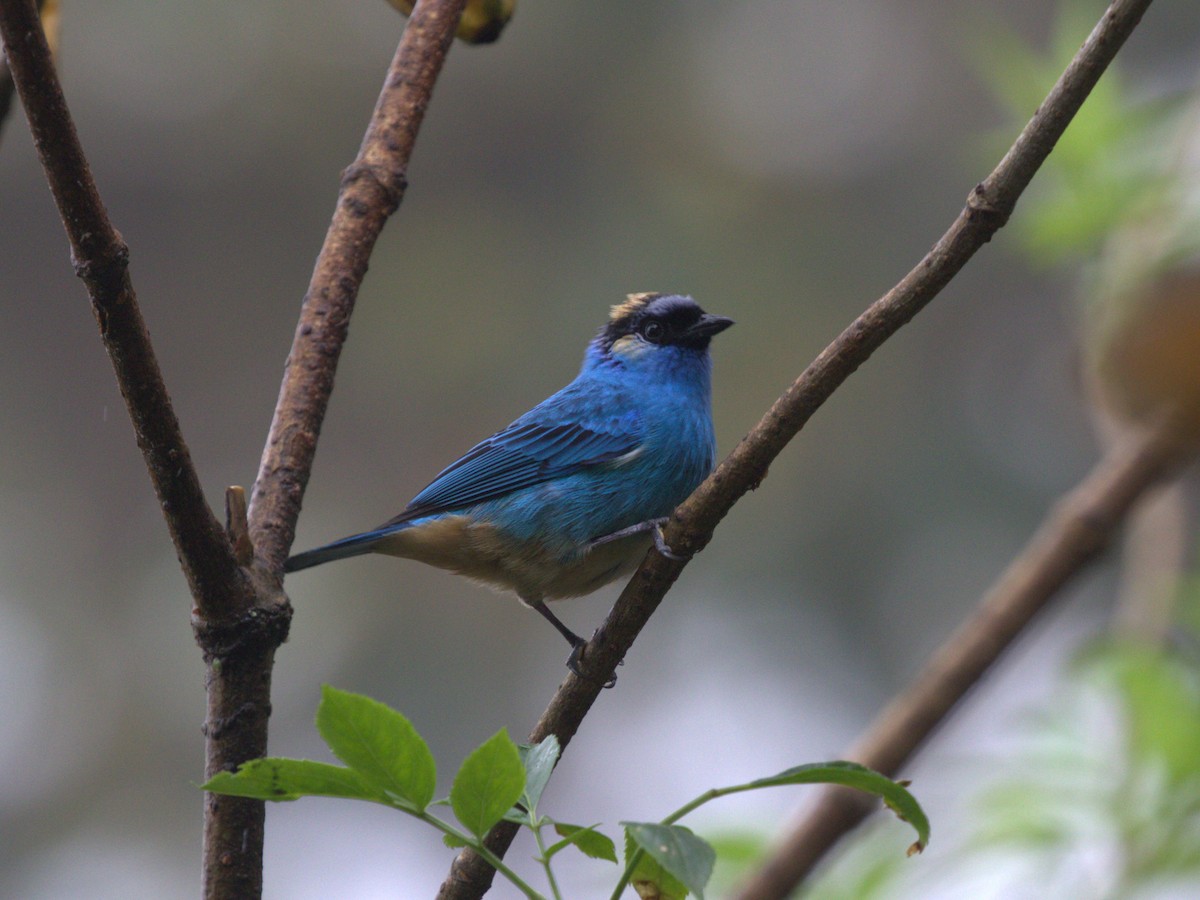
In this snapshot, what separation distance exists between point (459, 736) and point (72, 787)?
3.18 meters

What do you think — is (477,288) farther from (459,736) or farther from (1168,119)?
(1168,119)

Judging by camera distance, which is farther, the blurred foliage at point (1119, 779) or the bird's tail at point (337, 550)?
the bird's tail at point (337, 550)

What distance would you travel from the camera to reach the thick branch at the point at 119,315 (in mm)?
1679

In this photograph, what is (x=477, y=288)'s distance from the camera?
1185cm

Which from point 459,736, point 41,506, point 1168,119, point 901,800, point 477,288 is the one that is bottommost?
point 901,800

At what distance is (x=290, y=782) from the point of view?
1.40 m

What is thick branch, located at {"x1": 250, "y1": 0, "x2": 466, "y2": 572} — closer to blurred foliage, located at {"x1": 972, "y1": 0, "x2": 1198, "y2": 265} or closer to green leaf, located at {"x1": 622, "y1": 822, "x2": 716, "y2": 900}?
green leaf, located at {"x1": 622, "y1": 822, "x2": 716, "y2": 900}

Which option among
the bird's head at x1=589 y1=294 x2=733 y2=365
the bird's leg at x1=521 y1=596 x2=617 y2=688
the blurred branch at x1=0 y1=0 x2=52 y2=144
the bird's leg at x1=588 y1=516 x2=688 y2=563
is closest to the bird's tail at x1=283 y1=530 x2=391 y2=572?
the bird's leg at x1=521 y1=596 x2=617 y2=688

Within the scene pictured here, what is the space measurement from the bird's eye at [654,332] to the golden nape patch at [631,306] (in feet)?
0.34

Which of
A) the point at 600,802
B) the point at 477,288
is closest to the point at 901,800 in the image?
the point at 600,802

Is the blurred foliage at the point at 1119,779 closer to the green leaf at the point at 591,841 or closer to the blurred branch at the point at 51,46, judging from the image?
the green leaf at the point at 591,841

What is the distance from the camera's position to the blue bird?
405 cm

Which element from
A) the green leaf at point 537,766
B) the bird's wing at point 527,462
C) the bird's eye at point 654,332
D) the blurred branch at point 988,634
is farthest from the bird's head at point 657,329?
the green leaf at point 537,766

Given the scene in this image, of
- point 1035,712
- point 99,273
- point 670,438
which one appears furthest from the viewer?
point 670,438
